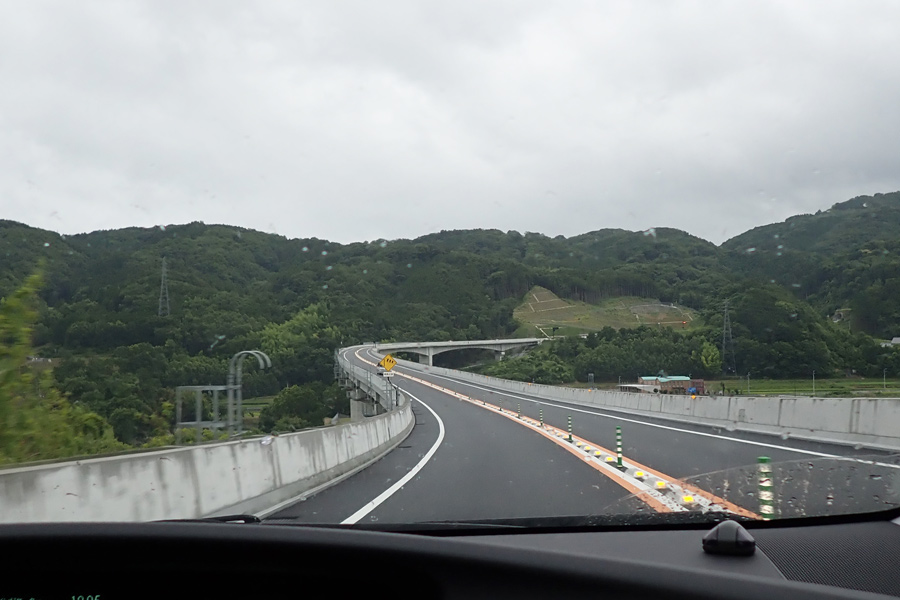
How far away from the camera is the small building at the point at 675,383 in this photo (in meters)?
27.9

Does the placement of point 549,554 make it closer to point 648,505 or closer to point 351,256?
point 648,505

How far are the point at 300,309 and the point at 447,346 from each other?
1943 inches

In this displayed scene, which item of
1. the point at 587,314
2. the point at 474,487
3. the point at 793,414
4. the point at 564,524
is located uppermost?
the point at 587,314

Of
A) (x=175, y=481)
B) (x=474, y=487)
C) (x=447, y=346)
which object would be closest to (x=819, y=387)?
(x=474, y=487)

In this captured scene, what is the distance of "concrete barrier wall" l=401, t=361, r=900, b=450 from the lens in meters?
13.8

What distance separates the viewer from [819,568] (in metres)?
2.98

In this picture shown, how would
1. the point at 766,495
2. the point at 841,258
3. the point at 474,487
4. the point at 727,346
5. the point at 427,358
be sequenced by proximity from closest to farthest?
the point at 766,495 < the point at 474,487 < the point at 841,258 < the point at 727,346 < the point at 427,358

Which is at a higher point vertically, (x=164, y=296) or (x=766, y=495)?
(x=164, y=296)

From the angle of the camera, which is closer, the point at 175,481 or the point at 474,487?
the point at 175,481

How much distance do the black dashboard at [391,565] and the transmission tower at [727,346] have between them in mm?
22352

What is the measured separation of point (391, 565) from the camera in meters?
2.18

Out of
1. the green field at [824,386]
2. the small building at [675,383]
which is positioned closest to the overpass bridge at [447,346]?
the small building at [675,383]

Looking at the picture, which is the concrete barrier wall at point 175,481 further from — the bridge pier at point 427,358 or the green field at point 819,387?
the bridge pier at point 427,358

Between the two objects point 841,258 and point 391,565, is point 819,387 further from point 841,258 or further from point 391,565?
point 391,565
